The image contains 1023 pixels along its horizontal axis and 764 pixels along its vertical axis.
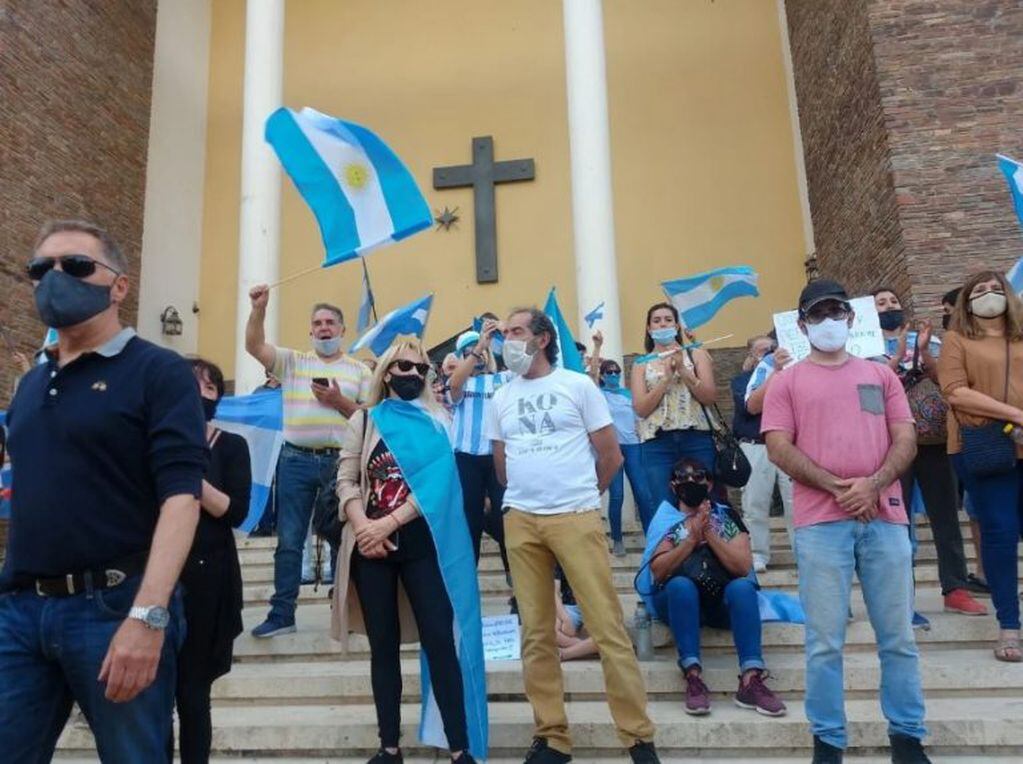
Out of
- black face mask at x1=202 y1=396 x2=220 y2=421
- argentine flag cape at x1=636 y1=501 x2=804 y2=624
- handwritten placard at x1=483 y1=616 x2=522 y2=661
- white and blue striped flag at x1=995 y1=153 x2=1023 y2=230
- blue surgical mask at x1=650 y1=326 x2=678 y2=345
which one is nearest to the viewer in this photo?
black face mask at x1=202 y1=396 x2=220 y2=421

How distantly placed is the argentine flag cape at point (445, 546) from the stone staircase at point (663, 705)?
0.95 feet

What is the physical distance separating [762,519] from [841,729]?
2817 mm

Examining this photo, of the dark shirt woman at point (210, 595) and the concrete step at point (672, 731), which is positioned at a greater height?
the dark shirt woman at point (210, 595)

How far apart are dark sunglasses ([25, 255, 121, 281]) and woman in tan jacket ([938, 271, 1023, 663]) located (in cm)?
421

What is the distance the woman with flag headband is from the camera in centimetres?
362

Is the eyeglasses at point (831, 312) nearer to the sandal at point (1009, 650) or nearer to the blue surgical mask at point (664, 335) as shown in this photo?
the blue surgical mask at point (664, 335)

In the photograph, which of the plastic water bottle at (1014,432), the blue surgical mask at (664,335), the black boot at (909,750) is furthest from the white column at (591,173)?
the black boot at (909,750)

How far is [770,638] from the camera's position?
4.70 metres

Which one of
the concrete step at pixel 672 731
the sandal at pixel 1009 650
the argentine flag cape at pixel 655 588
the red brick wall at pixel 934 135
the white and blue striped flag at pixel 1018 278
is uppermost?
the red brick wall at pixel 934 135

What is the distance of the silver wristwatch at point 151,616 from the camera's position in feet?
6.49

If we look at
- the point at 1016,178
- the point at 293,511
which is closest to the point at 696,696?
the point at 293,511

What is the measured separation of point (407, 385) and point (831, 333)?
194 cm

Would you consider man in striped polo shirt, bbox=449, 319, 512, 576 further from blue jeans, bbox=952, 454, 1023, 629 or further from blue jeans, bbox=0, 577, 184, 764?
blue jeans, bbox=0, 577, 184, 764

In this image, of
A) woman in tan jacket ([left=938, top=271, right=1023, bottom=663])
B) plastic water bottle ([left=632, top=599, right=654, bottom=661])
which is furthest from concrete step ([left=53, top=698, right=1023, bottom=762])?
woman in tan jacket ([left=938, top=271, right=1023, bottom=663])
